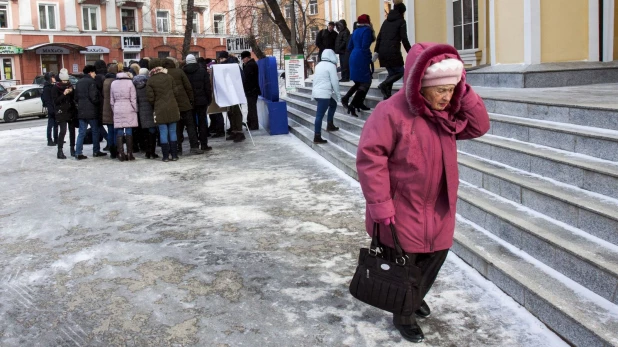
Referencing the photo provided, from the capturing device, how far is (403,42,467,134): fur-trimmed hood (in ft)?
9.73

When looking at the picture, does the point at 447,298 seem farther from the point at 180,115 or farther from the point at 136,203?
the point at 180,115

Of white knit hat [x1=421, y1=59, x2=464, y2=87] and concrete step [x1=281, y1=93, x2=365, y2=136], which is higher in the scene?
white knit hat [x1=421, y1=59, x2=464, y2=87]

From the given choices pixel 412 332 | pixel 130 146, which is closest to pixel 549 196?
pixel 412 332

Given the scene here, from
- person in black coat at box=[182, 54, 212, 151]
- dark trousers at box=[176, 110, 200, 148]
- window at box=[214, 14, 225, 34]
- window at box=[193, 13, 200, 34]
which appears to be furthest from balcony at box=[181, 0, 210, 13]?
dark trousers at box=[176, 110, 200, 148]

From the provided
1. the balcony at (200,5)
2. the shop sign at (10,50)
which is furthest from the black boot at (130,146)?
the balcony at (200,5)

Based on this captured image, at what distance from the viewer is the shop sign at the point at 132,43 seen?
42.3 m

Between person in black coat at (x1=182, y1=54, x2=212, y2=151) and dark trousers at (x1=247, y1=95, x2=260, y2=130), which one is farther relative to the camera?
dark trousers at (x1=247, y1=95, x2=260, y2=130)

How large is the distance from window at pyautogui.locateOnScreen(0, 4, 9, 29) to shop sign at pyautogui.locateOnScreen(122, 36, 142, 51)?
773 centimetres

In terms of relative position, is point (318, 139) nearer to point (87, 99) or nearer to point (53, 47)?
point (87, 99)

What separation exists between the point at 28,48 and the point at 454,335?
4043cm

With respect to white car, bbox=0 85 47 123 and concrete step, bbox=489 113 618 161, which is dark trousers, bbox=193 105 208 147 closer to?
concrete step, bbox=489 113 618 161

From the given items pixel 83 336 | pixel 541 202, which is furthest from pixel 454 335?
pixel 83 336

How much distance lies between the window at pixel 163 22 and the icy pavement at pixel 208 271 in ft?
125

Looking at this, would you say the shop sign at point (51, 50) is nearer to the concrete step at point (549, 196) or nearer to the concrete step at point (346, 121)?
the concrete step at point (346, 121)
